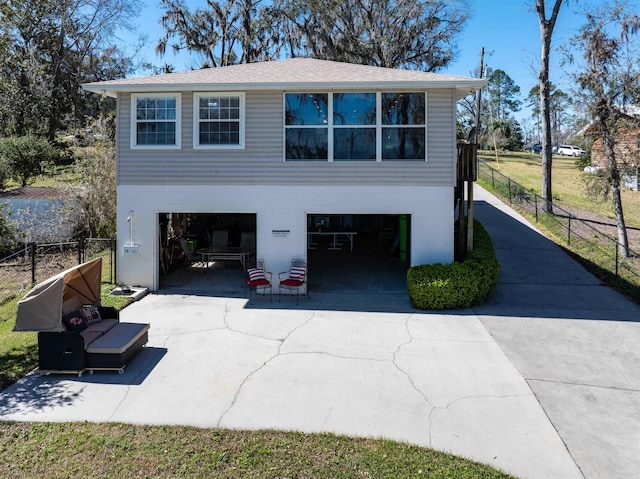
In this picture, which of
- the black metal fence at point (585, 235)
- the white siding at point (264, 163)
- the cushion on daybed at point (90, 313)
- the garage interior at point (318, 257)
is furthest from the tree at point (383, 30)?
the cushion on daybed at point (90, 313)

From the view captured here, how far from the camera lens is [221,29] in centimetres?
3066

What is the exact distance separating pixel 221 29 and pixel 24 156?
17156mm

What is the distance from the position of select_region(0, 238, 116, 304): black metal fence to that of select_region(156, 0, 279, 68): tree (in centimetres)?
2128

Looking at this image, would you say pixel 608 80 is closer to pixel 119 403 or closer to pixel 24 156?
pixel 119 403

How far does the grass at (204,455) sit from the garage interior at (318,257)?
5.97 metres

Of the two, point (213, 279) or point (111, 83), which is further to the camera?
point (213, 279)

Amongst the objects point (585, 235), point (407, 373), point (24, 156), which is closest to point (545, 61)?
point (585, 235)

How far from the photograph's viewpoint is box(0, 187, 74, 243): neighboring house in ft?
46.1

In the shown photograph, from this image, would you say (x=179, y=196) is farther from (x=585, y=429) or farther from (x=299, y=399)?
(x=585, y=429)

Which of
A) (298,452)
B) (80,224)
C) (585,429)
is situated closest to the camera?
(298,452)

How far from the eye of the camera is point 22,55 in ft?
89.4

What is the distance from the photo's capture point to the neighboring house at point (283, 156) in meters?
10.4

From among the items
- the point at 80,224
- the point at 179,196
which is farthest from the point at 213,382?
the point at 80,224

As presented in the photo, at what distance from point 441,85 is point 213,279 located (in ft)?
25.6
